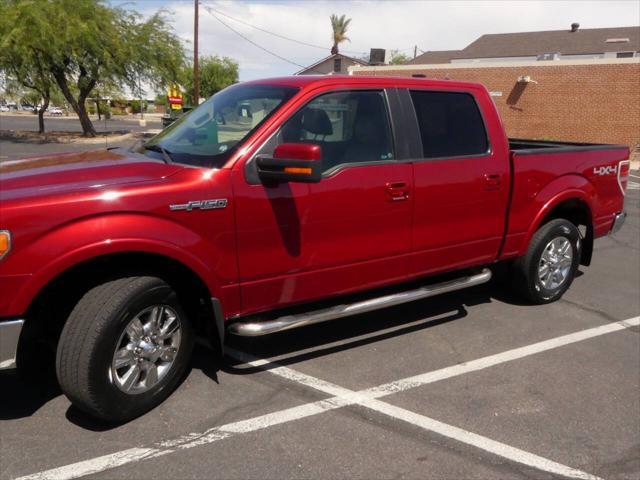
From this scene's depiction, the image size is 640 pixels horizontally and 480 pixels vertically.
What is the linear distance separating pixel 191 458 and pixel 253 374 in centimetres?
102

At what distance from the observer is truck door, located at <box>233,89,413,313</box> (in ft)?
11.5

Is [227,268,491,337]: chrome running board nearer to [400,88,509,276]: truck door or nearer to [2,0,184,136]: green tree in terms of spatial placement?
[400,88,509,276]: truck door

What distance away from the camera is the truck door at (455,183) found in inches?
168

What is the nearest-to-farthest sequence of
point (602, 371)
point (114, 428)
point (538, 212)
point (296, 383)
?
point (114, 428) → point (296, 383) → point (602, 371) → point (538, 212)

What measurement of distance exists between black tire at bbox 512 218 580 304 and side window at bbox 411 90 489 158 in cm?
112

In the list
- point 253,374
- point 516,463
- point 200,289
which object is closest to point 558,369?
point 516,463

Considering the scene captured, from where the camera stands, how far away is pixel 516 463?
3.01 meters

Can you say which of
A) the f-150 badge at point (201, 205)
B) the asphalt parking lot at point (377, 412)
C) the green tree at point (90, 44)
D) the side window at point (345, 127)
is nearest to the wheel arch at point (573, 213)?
the asphalt parking lot at point (377, 412)

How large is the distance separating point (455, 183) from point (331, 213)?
1175 millimetres

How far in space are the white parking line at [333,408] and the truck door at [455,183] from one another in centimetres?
83

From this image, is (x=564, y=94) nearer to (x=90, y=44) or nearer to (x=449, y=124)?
(x=90, y=44)

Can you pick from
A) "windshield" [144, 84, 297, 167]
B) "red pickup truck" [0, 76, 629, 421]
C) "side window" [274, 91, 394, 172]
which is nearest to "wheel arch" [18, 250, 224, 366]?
"red pickup truck" [0, 76, 629, 421]

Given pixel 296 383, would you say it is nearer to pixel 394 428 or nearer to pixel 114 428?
pixel 394 428

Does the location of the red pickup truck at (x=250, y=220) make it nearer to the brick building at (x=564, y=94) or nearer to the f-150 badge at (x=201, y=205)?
the f-150 badge at (x=201, y=205)
